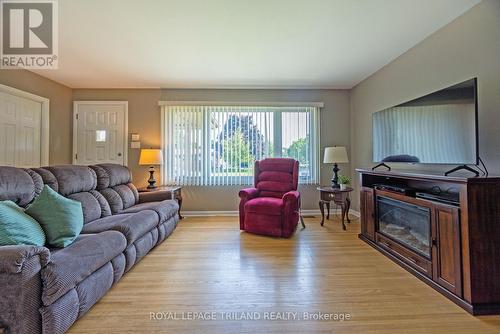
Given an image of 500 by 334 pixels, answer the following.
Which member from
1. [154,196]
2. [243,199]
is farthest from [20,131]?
[243,199]

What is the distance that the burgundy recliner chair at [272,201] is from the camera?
3248 millimetres

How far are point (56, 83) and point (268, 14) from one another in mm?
3907

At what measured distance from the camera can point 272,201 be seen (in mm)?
3395

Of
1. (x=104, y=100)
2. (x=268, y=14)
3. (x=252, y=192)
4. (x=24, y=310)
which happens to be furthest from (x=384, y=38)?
(x=104, y=100)

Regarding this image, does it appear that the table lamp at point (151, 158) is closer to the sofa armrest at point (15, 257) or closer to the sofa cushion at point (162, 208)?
the sofa cushion at point (162, 208)

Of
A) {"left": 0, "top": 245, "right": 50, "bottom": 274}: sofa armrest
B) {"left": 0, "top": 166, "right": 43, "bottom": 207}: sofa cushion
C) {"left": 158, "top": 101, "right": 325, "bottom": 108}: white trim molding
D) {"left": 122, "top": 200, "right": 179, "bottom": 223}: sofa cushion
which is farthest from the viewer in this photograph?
{"left": 158, "top": 101, "right": 325, "bottom": 108}: white trim molding

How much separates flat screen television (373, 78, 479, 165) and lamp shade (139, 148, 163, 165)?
11.2ft

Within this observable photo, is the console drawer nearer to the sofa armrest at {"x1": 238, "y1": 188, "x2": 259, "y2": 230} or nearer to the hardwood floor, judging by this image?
the hardwood floor

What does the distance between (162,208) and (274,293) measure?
1843mm

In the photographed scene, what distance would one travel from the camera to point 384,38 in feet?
8.93

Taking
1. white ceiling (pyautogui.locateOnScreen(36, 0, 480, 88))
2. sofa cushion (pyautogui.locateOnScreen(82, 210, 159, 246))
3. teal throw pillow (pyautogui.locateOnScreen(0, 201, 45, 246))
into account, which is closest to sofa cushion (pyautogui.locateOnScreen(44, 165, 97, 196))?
sofa cushion (pyautogui.locateOnScreen(82, 210, 159, 246))

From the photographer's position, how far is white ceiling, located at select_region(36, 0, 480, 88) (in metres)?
2.18

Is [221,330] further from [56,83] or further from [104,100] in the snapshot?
[56,83]

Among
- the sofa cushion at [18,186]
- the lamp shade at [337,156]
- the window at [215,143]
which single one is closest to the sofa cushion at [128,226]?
the sofa cushion at [18,186]
